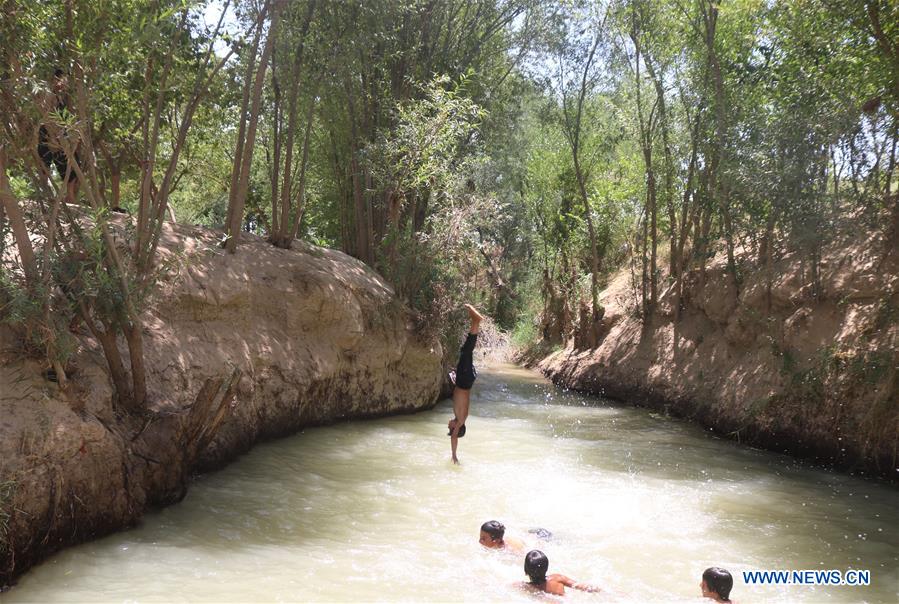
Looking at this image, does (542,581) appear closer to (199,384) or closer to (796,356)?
(199,384)

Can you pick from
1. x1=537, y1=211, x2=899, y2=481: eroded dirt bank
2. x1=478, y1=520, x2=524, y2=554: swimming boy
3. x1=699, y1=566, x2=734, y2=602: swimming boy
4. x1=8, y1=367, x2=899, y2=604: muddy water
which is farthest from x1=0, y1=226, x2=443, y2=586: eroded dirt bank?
x1=537, y1=211, x2=899, y2=481: eroded dirt bank

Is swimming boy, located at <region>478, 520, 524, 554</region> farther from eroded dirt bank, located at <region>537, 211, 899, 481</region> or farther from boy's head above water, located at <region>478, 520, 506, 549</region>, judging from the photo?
eroded dirt bank, located at <region>537, 211, 899, 481</region>

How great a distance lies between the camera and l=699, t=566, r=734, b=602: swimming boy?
4.60 metres

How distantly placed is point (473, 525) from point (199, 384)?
327 cm

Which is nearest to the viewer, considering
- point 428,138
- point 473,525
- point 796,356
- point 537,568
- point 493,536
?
point 537,568

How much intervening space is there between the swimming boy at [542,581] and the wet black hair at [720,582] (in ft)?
2.49

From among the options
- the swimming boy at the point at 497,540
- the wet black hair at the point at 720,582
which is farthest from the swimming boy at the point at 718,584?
the swimming boy at the point at 497,540

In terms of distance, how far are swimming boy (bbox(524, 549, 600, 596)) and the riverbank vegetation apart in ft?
11.9

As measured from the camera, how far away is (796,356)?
9.95m

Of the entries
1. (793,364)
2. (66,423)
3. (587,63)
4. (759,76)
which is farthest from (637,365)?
(66,423)

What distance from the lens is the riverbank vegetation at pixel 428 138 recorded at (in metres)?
5.70

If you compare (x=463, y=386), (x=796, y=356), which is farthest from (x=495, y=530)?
(x=796, y=356)

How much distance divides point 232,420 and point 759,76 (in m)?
9.75

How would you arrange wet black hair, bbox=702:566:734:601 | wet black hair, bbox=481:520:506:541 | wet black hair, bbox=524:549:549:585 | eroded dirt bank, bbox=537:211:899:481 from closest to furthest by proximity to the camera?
1. wet black hair, bbox=702:566:734:601
2. wet black hair, bbox=524:549:549:585
3. wet black hair, bbox=481:520:506:541
4. eroded dirt bank, bbox=537:211:899:481
